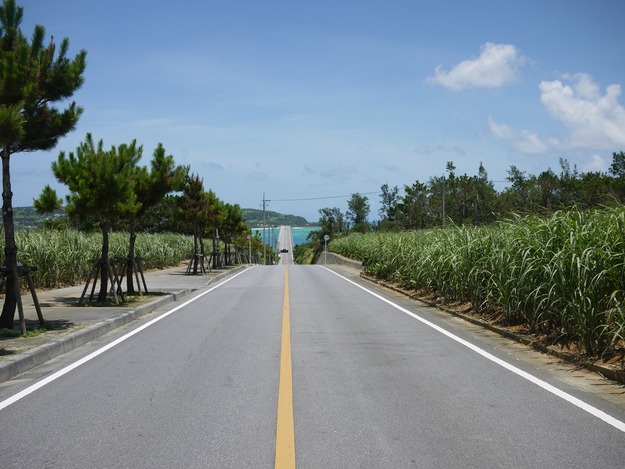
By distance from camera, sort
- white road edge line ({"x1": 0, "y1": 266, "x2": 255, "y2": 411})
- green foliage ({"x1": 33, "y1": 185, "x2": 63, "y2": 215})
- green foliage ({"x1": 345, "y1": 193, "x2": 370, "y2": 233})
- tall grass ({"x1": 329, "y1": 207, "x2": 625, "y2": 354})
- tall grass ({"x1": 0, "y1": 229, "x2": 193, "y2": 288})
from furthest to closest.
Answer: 1. green foliage ({"x1": 345, "y1": 193, "x2": 370, "y2": 233})
2. tall grass ({"x1": 0, "y1": 229, "x2": 193, "y2": 288})
3. green foliage ({"x1": 33, "y1": 185, "x2": 63, "y2": 215})
4. tall grass ({"x1": 329, "y1": 207, "x2": 625, "y2": 354})
5. white road edge line ({"x1": 0, "y1": 266, "x2": 255, "y2": 411})

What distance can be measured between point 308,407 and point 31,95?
7260 millimetres

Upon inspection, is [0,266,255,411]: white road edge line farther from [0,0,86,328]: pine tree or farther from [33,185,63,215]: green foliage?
[33,185,63,215]: green foliage

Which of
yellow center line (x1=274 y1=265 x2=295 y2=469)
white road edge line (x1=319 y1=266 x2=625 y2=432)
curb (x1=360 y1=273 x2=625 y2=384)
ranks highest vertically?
curb (x1=360 y1=273 x2=625 y2=384)

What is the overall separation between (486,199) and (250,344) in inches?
2318

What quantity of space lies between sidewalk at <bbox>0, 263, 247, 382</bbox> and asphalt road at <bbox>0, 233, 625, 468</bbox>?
271mm

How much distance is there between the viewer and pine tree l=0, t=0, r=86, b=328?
963cm

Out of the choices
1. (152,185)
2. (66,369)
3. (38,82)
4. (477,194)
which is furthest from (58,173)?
(477,194)

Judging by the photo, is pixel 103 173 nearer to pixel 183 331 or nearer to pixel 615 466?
pixel 183 331

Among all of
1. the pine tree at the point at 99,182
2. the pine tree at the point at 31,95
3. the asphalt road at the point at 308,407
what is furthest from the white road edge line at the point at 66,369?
the pine tree at the point at 99,182

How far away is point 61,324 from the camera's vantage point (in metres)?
11.2

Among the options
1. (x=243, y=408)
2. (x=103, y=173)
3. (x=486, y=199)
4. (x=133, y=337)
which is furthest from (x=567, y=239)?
(x=486, y=199)

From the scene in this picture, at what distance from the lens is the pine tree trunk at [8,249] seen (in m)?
10.2

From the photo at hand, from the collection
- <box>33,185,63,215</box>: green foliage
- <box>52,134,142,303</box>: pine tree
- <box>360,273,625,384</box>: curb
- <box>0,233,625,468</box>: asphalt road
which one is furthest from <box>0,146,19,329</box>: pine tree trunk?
<box>360,273,625,384</box>: curb

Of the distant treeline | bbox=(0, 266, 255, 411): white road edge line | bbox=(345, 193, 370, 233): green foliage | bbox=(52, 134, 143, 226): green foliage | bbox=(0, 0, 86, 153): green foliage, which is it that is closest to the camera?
bbox=(0, 266, 255, 411): white road edge line
